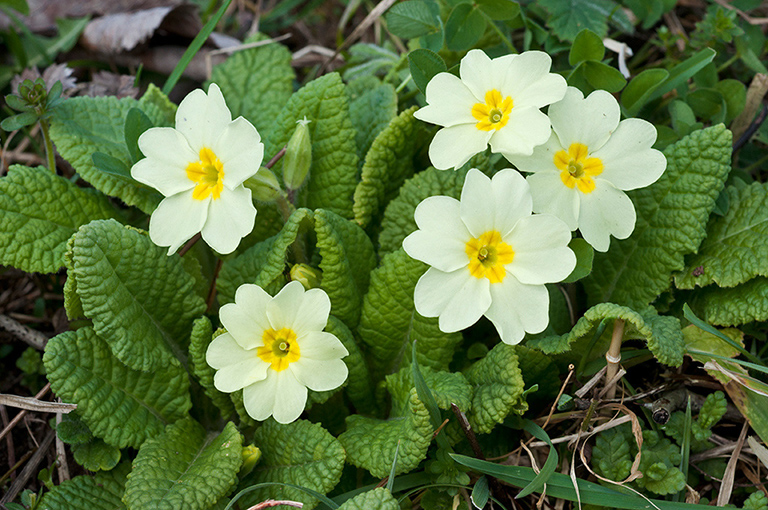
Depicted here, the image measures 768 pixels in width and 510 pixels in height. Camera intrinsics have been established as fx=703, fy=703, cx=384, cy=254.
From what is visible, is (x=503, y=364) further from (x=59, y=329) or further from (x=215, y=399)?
(x=59, y=329)

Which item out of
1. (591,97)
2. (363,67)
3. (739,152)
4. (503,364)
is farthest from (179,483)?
(739,152)

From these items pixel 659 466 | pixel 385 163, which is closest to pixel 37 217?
pixel 385 163

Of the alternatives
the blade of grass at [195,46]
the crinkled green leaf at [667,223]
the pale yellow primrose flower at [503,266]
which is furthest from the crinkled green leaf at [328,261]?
the blade of grass at [195,46]

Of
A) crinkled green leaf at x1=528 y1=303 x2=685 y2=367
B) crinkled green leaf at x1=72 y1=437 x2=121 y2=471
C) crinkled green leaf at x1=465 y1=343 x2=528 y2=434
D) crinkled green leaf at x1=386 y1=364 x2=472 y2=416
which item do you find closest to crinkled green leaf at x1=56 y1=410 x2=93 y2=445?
crinkled green leaf at x1=72 y1=437 x2=121 y2=471

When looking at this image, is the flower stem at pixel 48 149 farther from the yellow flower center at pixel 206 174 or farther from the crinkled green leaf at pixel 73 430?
the crinkled green leaf at pixel 73 430

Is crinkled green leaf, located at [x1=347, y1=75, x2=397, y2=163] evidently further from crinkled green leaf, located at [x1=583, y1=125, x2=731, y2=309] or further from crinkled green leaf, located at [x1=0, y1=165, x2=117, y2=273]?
crinkled green leaf, located at [x1=0, y1=165, x2=117, y2=273]

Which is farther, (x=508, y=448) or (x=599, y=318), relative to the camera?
(x=508, y=448)
